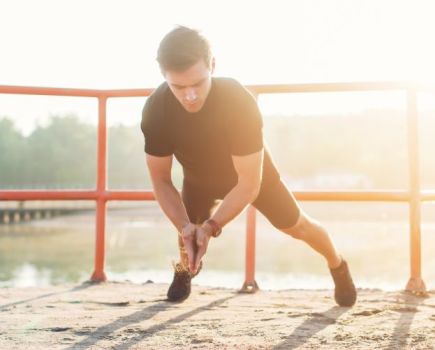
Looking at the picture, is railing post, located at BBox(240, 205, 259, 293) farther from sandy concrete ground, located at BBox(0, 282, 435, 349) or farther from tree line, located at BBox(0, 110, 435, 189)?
tree line, located at BBox(0, 110, 435, 189)

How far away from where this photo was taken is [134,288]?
4117 millimetres

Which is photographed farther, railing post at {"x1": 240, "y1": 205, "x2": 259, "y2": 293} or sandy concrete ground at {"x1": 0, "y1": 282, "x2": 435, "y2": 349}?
railing post at {"x1": 240, "y1": 205, "x2": 259, "y2": 293}

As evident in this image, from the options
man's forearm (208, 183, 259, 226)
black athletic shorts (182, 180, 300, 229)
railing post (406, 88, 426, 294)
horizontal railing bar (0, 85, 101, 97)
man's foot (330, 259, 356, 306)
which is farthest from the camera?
horizontal railing bar (0, 85, 101, 97)

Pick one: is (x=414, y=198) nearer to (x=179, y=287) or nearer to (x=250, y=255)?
(x=250, y=255)

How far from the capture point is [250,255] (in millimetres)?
4133

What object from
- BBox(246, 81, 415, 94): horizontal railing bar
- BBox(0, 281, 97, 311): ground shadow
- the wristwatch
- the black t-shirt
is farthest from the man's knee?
BBox(0, 281, 97, 311): ground shadow

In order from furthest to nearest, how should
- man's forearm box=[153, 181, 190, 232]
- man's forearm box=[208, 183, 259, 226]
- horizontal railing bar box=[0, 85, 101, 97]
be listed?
horizontal railing bar box=[0, 85, 101, 97], man's forearm box=[153, 181, 190, 232], man's forearm box=[208, 183, 259, 226]

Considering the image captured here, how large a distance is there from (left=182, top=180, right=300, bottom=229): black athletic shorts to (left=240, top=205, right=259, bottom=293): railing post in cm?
81

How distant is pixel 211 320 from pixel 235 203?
0.67m

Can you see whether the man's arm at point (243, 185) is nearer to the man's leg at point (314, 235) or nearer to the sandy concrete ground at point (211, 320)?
the sandy concrete ground at point (211, 320)

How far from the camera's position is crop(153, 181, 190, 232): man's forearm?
2.74 m

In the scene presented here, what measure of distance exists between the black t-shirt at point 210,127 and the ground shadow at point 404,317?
0.81 metres

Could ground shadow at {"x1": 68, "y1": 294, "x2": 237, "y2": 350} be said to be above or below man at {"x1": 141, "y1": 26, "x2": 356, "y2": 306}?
→ below

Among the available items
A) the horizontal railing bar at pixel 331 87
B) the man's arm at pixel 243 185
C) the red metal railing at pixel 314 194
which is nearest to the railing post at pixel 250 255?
the red metal railing at pixel 314 194
